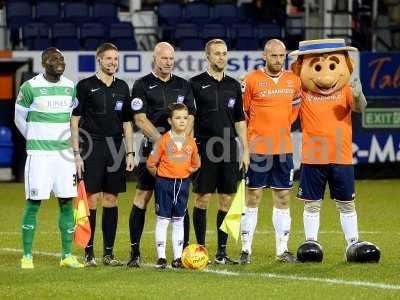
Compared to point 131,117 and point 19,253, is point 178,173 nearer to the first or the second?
point 131,117

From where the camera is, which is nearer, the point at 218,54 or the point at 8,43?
the point at 218,54

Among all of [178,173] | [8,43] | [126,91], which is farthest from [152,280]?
[8,43]

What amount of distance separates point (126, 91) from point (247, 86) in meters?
1.23

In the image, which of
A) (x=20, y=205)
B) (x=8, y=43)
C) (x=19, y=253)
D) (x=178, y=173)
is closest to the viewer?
(x=178, y=173)

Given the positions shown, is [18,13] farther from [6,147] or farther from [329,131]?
[329,131]

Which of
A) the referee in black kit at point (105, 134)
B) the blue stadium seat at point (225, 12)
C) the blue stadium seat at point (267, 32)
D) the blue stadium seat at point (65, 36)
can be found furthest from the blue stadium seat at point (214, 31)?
the referee in black kit at point (105, 134)

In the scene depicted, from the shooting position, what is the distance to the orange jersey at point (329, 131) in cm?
1248

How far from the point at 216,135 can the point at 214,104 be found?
0.99ft

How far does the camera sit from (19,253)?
1331 cm

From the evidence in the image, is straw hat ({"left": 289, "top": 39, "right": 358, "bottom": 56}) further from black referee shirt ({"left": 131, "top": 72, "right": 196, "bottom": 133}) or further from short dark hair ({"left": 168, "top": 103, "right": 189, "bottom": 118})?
short dark hair ({"left": 168, "top": 103, "right": 189, "bottom": 118})

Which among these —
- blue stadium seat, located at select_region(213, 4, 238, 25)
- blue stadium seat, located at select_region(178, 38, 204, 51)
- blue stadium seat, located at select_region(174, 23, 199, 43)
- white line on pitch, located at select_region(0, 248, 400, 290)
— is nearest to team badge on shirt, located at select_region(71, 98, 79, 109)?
white line on pitch, located at select_region(0, 248, 400, 290)

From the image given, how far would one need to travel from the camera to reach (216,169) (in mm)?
12531

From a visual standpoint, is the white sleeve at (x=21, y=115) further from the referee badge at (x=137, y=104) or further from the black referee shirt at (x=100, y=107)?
the referee badge at (x=137, y=104)

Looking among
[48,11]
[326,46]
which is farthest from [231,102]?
[48,11]
